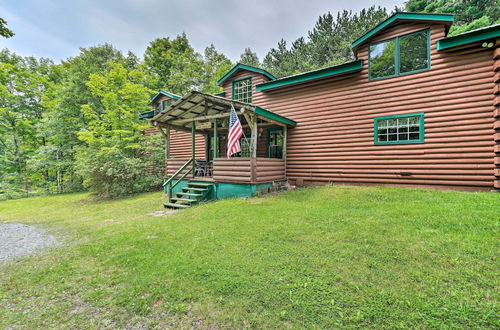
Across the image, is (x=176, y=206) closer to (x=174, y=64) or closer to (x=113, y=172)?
(x=113, y=172)

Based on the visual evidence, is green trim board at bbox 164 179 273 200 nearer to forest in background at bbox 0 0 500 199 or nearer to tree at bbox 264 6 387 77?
forest in background at bbox 0 0 500 199

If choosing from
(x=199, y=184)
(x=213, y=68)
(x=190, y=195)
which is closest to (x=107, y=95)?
(x=199, y=184)

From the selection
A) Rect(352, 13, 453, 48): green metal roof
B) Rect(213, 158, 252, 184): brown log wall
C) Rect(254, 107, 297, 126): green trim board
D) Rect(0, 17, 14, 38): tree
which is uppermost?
Rect(352, 13, 453, 48): green metal roof

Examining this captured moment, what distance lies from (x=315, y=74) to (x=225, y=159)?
5471 mm

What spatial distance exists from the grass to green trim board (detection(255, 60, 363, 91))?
19.3 ft

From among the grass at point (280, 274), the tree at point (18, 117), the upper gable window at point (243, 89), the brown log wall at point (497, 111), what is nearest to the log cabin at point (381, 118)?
the brown log wall at point (497, 111)

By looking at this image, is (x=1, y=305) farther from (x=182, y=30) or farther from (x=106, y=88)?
(x=182, y=30)

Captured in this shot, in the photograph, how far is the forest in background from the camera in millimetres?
12727

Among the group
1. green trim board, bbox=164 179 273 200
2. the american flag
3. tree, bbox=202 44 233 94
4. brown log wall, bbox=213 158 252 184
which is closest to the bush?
green trim board, bbox=164 179 273 200

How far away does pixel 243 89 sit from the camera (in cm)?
1177

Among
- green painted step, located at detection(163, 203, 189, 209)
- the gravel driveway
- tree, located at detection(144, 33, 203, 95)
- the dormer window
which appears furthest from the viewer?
tree, located at detection(144, 33, 203, 95)

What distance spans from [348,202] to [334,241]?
2.71 meters

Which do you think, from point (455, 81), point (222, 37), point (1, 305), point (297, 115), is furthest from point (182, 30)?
point (1, 305)

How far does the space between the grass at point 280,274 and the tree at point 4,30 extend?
224 inches
